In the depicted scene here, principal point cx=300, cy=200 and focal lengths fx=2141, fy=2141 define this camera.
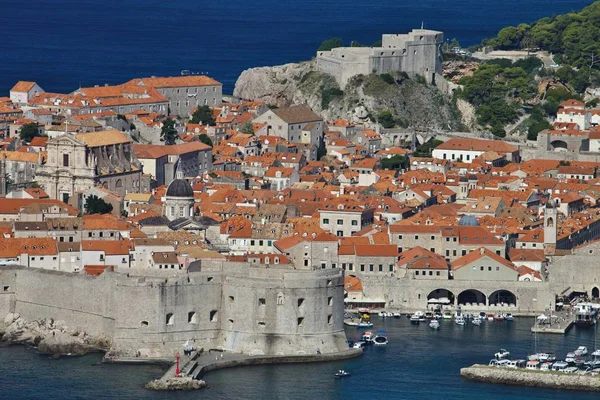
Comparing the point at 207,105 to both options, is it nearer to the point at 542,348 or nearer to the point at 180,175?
the point at 180,175

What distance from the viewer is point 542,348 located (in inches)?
2431

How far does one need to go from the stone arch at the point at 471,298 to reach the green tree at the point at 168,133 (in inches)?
1087

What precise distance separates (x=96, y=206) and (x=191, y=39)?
326ft

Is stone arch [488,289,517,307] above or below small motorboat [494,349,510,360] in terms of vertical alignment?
above

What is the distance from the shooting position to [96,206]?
252 feet

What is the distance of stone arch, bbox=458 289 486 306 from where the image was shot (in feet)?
220

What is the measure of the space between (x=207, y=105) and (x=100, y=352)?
4268 cm

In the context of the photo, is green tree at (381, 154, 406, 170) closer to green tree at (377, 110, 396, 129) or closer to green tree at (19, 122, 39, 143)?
green tree at (377, 110, 396, 129)

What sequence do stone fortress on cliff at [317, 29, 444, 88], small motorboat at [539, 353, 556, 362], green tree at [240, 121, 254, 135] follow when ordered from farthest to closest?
stone fortress on cliff at [317, 29, 444, 88]
green tree at [240, 121, 254, 135]
small motorboat at [539, 353, 556, 362]

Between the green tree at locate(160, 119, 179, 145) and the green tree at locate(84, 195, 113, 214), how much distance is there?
49.0ft

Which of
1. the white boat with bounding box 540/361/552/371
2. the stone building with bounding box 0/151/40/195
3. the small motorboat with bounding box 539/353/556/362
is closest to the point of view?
the white boat with bounding box 540/361/552/371

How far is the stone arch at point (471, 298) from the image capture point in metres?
67.2

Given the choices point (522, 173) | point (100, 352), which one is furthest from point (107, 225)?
point (522, 173)

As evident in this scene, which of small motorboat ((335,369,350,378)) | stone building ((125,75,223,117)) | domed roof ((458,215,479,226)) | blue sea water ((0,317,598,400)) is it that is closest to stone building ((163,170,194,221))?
domed roof ((458,215,479,226))
